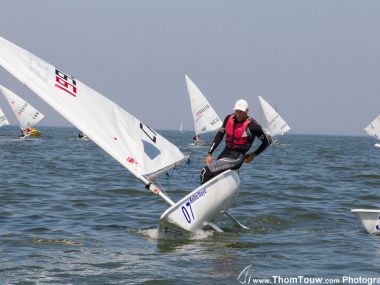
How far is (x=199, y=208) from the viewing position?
29.3ft

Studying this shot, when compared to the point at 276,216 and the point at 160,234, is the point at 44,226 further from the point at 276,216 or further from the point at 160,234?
the point at 276,216

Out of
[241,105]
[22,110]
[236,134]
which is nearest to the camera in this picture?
[241,105]

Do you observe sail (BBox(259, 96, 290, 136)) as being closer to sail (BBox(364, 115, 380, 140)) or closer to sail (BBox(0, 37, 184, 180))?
sail (BBox(364, 115, 380, 140))

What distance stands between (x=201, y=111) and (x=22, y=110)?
1463 centimetres

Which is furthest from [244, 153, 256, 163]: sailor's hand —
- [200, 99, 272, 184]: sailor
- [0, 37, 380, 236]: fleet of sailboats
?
[0, 37, 380, 236]: fleet of sailboats

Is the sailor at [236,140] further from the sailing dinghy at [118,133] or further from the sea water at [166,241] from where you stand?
the sea water at [166,241]

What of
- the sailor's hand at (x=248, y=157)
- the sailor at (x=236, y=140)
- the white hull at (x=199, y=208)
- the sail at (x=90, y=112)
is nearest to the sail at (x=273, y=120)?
the sailor's hand at (x=248, y=157)

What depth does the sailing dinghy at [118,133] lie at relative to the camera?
8406 mm

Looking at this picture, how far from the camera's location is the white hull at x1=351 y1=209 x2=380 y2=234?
30.5 feet

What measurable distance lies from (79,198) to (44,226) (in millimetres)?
3519

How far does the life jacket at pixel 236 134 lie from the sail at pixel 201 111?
31.4 m

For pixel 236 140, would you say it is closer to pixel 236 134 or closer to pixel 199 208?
pixel 236 134

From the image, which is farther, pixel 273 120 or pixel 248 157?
pixel 273 120

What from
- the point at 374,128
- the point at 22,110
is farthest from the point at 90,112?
the point at 374,128
